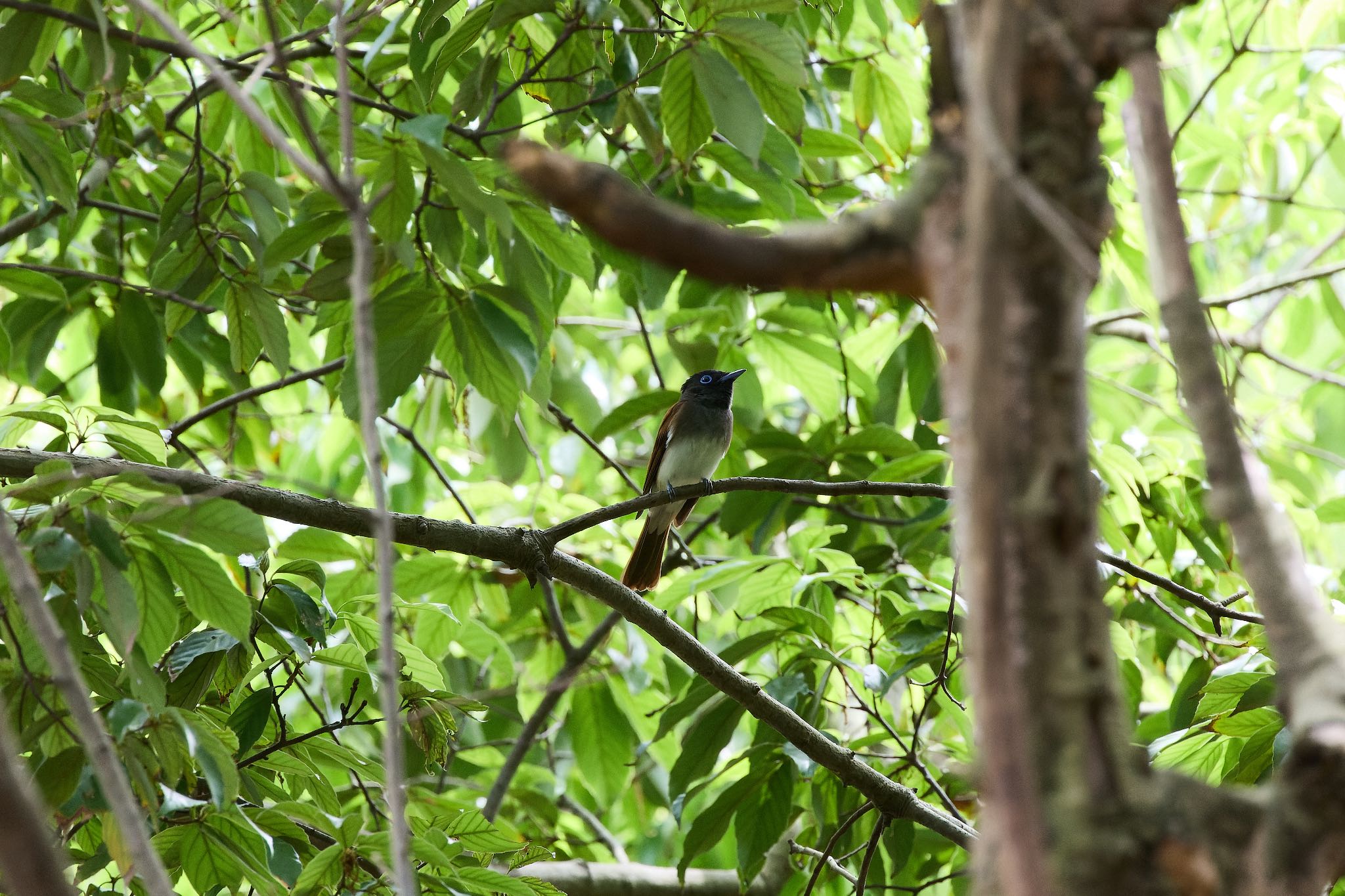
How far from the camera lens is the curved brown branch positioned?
0.96m

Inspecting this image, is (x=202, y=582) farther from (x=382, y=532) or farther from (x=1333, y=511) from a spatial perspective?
(x=1333, y=511)

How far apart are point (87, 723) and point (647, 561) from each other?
445 cm

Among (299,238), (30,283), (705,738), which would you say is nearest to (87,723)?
(299,238)

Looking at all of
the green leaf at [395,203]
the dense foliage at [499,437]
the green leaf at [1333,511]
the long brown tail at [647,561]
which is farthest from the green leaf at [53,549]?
the long brown tail at [647,561]

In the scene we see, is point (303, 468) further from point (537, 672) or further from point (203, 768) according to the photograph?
point (203, 768)

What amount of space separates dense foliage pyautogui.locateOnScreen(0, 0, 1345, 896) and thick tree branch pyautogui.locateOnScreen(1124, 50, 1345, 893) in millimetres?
Result: 865

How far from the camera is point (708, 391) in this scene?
5.84 meters

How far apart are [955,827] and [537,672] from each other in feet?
8.17

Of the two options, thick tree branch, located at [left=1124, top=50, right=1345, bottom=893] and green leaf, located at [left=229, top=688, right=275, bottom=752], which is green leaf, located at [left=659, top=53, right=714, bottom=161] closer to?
green leaf, located at [left=229, top=688, right=275, bottom=752]

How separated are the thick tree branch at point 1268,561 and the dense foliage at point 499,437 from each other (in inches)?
34.0

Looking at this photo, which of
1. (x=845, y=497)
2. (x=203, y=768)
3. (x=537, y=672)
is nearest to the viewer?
(x=203, y=768)

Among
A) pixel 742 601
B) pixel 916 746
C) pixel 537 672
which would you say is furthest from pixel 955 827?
pixel 537 672

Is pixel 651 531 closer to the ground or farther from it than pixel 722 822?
farther from it

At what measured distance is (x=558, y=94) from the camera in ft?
9.96
